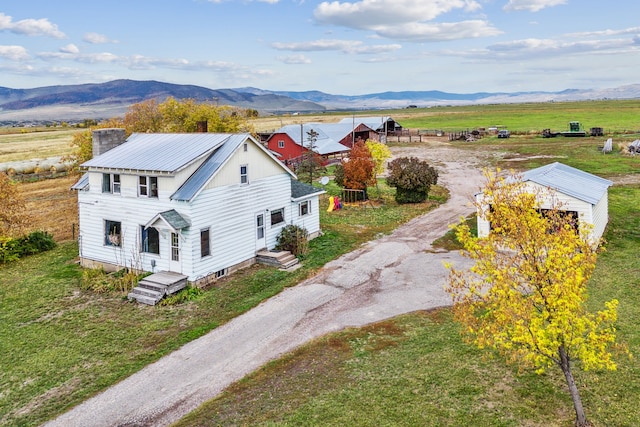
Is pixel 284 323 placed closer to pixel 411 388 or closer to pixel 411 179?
pixel 411 388

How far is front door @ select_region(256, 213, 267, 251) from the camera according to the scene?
23.4 metres

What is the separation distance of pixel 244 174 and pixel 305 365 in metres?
11.1

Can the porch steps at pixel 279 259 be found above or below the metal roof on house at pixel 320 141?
below

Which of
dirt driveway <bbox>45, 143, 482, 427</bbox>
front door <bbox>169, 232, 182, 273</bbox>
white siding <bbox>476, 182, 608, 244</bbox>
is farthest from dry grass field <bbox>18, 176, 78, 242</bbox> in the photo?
white siding <bbox>476, 182, 608, 244</bbox>

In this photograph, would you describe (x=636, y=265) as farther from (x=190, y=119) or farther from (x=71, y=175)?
(x=71, y=175)

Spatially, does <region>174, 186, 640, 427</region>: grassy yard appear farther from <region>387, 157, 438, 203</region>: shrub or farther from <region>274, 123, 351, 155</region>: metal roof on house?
<region>274, 123, 351, 155</region>: metal roof on house

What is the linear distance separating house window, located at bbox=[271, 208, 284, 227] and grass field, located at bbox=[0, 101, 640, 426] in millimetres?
2748

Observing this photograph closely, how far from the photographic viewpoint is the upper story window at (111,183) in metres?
22.0

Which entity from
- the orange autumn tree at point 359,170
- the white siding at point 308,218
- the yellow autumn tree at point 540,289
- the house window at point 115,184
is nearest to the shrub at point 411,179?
the orange autumn tree at point 359,170

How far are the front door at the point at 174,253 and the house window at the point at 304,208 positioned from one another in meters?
7.79

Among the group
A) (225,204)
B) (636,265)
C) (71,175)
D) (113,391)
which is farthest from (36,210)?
(636,265)

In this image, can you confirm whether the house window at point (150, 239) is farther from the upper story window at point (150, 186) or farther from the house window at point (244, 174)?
the house window at point (244, 174)

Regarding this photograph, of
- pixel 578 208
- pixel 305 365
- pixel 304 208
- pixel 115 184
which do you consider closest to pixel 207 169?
pixel 115 184

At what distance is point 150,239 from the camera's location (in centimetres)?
2103
